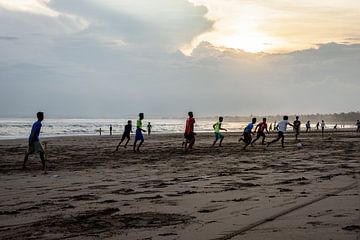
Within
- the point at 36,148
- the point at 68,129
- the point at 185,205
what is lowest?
the point at 185,205

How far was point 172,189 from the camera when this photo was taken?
8.68 m

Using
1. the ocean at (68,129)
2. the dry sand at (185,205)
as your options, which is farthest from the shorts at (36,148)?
the ocean at (68,129)

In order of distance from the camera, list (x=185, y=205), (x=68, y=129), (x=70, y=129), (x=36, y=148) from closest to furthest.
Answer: (x=185, y=205) < (x=36, y=148) < (x=70, y=129) < (x=68, y=129)

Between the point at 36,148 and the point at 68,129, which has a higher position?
the point at 36,148

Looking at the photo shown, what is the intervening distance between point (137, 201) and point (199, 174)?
160 inches

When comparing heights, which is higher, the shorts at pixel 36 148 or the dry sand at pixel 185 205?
the shorts at pixel 36 148

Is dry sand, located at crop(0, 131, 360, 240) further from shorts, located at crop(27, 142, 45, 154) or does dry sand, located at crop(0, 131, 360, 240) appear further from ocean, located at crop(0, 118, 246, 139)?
ocean, located at crop(0, 118, 246, 139)

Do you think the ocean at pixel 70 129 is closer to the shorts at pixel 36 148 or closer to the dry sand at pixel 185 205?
the shorts at pixel 36 148

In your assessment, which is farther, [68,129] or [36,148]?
[68,129]

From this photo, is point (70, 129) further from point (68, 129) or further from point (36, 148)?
point (36, 148)

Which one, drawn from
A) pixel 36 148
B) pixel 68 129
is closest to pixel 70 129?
pixel 68 129

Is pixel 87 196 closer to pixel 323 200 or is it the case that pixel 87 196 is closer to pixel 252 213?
pixel 252 213

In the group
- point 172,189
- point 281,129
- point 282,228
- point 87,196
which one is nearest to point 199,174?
point 172,189

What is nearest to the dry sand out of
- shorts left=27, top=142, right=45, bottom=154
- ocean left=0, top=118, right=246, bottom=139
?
shorts left=27, top=142, right=45, bottom=154
